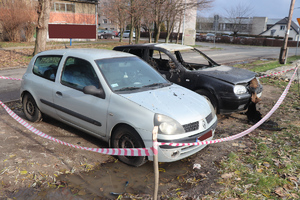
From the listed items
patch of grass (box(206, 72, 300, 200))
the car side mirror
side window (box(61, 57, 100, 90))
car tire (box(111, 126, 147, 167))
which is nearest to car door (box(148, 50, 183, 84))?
patch of grass (box(206, 72, 300, 200))

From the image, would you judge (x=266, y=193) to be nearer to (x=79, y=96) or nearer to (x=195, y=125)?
(x=195, y=125)

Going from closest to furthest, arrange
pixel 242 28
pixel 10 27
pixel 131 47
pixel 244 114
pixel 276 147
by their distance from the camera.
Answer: pixel 276 147 < pixel 244 114 < pixel 131 47 < pixel 10 27 < pixel 242 28

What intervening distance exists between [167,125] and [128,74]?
4.59 feet

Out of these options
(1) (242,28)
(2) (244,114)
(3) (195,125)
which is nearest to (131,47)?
(2) (244,114)

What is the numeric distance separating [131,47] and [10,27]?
23633mm

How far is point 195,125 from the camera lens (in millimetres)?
3957

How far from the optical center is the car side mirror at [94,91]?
4.19 metres

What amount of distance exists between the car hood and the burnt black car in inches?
59.4

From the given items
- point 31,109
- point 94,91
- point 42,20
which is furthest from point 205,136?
point 42,20

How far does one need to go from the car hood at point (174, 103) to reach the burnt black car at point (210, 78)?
151 cm

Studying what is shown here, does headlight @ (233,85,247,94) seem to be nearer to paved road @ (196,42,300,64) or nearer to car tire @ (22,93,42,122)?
car tire @ (22,93,42,122)

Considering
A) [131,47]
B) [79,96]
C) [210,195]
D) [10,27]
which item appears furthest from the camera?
[10,27]

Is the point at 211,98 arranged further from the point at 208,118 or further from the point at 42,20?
the point at 42,20

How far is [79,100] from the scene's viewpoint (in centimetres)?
454
